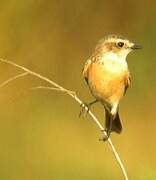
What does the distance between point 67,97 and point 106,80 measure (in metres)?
3.25

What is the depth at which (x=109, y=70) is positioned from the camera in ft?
19.7

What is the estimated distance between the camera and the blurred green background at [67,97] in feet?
26.1

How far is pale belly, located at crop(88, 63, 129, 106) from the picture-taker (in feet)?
19.7

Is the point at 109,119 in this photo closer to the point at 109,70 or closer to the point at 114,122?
the point at 114,122

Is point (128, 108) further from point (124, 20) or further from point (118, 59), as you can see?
point (118, 59)

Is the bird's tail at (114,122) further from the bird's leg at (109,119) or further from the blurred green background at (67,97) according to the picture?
the blurred green background at (67,97)

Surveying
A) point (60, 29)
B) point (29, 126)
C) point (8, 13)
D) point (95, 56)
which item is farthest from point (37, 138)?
point (95, 56)

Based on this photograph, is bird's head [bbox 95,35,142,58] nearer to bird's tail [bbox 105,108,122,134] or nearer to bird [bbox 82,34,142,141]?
bird [bbox 82,34,142,141]

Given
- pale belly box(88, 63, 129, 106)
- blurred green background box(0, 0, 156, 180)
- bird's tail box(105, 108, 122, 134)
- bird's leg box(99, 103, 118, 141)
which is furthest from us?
blurred green background box(0, 0, 156, 180)

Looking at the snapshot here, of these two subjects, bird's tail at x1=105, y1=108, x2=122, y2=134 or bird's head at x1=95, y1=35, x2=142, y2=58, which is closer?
bird's head at x1=95, y1=35, x2=142, y2=58

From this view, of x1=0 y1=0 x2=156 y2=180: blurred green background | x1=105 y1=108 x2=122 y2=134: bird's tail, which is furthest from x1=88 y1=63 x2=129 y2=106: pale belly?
x1=0 y1=0 x2=156 y2=180: blurred green background

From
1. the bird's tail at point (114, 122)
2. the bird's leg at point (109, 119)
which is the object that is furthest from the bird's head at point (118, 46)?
the bird's tail at point (114, 122)

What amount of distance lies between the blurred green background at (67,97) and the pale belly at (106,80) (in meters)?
1.40

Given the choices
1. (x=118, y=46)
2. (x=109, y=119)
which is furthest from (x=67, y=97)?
(x=118, y=46)
